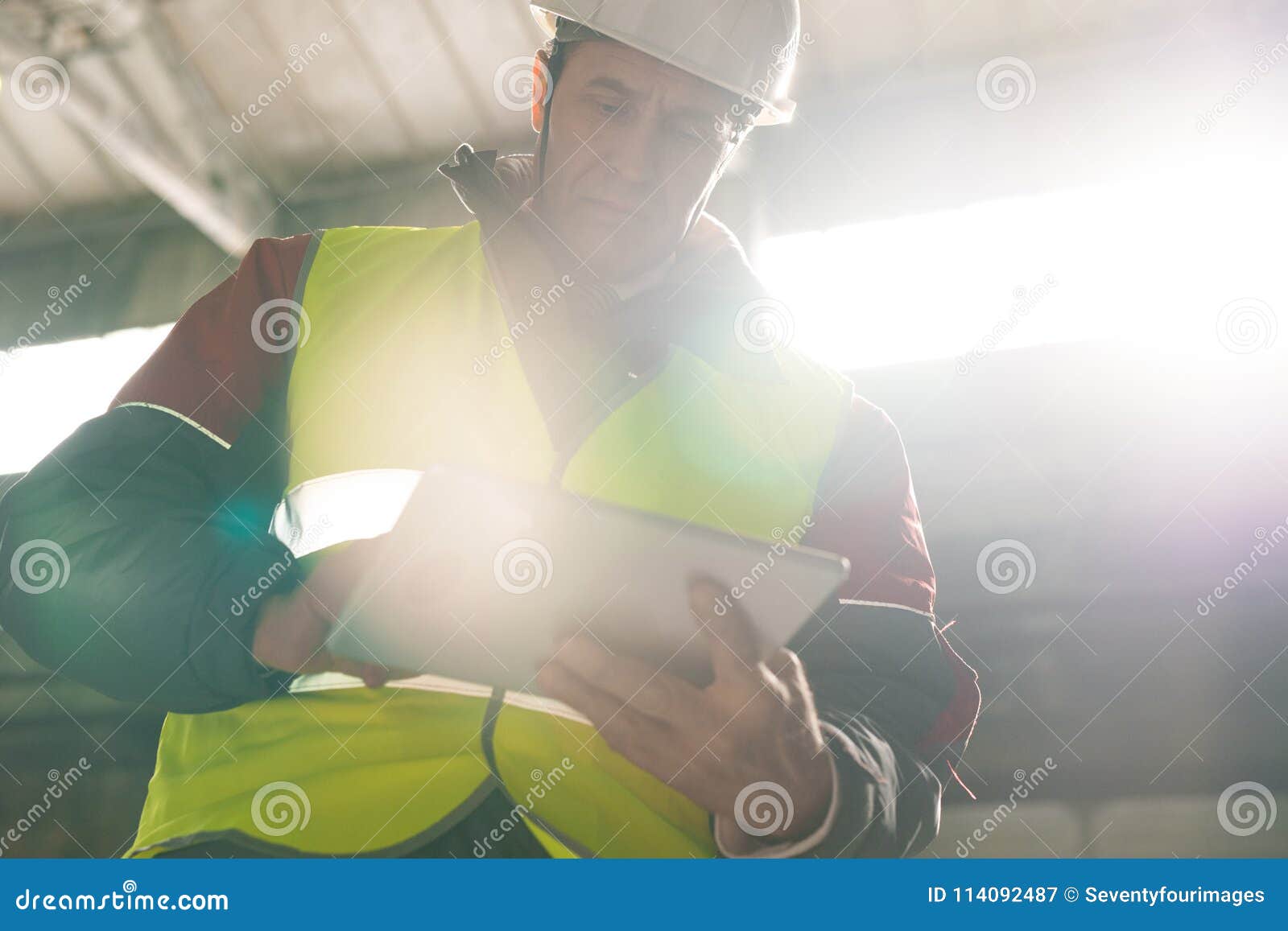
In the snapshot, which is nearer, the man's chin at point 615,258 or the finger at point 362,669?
the finger at point 362,669

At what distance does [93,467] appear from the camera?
116 cm

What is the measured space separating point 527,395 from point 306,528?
0.35 m

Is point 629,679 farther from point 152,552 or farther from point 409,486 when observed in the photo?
point 152,552

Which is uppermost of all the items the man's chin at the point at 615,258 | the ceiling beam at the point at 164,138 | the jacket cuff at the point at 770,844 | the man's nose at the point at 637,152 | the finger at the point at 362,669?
the ceiling beam at the point at 164,138

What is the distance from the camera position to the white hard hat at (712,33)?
1687 mm

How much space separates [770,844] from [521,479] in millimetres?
511

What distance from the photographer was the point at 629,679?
1.01m

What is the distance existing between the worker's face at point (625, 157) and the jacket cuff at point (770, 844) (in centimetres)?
93

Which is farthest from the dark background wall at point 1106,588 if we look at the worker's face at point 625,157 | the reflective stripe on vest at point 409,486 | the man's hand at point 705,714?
the man's hand at point 705,714

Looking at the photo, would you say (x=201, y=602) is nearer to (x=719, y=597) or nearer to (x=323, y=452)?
(x=323, y=452)

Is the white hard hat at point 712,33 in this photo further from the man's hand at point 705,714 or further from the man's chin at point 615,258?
the man's hand at point 705,714

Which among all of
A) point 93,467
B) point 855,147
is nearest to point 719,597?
point 93,467

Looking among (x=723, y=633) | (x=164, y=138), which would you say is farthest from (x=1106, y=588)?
(x=164, y=138)

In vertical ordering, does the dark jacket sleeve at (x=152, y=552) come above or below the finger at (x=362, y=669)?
above
